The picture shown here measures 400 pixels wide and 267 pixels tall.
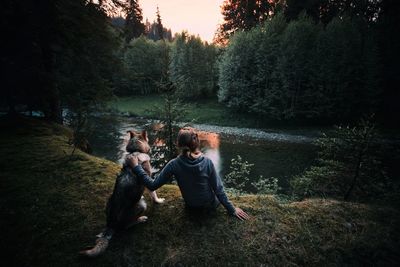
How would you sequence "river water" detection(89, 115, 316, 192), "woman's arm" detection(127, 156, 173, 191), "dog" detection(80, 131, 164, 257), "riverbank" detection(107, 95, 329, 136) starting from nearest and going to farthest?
1. "dog" detection(80, 131, 164, 257)
2. "woman's arm" detection(127, 156, 173, 191)
3. "river water" detection(89, 115, 316, 192)
4. "riverbank" detection(107, 95, 329, 136)

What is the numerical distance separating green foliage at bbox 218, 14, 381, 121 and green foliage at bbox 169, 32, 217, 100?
50.1 feet

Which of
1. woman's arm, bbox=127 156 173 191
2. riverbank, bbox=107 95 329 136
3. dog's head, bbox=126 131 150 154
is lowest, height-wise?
riverbank, bbox=107 95 329 136

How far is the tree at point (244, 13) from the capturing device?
4981 cm

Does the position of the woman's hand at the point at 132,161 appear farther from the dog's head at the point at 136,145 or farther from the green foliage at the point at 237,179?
the green foliage at the point at 237,179

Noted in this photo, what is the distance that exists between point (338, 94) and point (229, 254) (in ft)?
109

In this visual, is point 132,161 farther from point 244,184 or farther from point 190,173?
point 244,184

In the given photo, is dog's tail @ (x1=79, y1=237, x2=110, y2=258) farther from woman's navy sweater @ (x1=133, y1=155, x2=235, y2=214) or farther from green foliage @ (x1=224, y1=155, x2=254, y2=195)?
green foliage @ (x1=224, y1=155, x2=254, y2=195)

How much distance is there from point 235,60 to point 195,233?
37.7 metres

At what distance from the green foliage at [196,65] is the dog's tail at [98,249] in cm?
4550

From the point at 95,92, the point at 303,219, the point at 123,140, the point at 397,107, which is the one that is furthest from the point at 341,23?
the point at 303,219

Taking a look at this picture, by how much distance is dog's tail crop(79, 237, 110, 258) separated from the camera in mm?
3559

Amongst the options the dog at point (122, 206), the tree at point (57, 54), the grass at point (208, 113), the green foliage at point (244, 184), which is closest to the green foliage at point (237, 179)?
the green foliage at point (244, 184)

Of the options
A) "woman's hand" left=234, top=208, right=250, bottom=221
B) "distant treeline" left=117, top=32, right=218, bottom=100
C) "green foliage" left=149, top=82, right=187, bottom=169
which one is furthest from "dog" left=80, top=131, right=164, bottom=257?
"distant treeline" left=117, top=32, right=218, bottom=100

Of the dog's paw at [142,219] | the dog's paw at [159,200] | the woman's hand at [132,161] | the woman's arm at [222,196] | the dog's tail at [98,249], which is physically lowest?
the dog's tail at [98,249]
